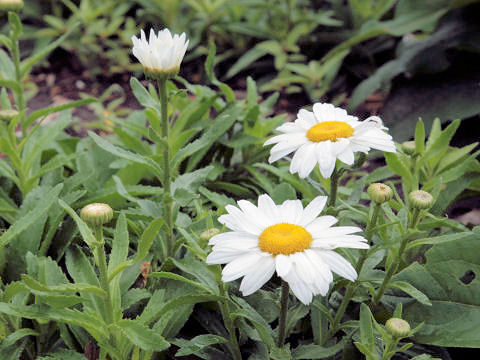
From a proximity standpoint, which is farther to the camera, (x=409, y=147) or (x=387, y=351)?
(x=409, y=147)

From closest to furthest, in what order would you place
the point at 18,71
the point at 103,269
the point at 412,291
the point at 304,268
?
the point at 304,268, the point at 103,269, the point at 412,291, the point at 18,71

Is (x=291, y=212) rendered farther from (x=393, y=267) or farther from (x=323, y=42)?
(x=323, y=42)

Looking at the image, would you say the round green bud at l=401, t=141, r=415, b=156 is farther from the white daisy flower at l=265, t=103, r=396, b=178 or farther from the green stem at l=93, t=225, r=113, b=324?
the green stem at l=93, t=225, r=113, b=324

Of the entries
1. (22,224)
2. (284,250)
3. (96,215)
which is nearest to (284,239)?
(284,250)

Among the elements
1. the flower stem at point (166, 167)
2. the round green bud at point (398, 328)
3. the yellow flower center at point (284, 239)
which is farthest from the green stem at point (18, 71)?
the round green bud at point (398, 328)

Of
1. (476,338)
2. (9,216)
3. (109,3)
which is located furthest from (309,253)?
(109,3)

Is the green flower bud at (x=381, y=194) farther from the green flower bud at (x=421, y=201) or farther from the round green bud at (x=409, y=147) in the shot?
the round green bud at (x=409, y=147)

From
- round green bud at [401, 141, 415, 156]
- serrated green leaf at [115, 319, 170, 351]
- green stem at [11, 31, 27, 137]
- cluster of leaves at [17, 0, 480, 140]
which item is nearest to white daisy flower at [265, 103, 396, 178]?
round green bud at [401, 141, 415, 156]
